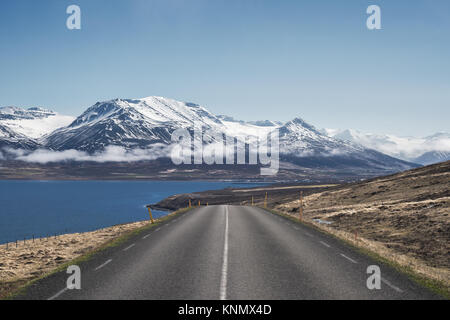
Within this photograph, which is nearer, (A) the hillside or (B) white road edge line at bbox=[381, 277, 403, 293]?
(B) white road edge line at bbox=[381, 277, 403, 293]

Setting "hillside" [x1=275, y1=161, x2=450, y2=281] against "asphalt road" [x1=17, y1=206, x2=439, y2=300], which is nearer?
"asphalt road" [x1=17, y1=206, x2=439, y2=300]

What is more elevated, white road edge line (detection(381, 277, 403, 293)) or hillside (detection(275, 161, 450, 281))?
white road edge line (detection(381, 277, 403, 293))

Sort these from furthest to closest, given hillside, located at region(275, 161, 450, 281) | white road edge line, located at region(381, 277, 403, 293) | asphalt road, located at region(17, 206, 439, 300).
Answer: hillside, located at region(275, 161, 450, 281) → white road edge line, located at region(381, 277, 403, 293) → asphalt road, located at region(17, 206, 439, 300)

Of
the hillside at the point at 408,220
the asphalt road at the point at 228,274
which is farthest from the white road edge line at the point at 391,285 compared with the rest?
the hillside at the point at 408,220

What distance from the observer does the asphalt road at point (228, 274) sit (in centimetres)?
913

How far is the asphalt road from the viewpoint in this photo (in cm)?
913

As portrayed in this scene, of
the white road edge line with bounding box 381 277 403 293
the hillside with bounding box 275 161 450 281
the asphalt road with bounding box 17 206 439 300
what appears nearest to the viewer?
the asphalt road with bounding box 17 206 439 300

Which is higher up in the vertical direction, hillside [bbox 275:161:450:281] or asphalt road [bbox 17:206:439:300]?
asphalt road [bbox 17:206:439:300]

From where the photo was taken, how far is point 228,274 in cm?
1096

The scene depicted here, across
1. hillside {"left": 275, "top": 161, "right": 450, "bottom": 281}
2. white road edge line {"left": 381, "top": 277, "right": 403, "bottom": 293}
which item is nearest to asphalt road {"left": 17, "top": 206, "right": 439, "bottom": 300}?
white road edge line {"left": 381, "top": 277, "right": 403, "bottom": 293}

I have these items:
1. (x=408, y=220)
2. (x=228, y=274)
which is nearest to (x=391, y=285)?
(x=228, y=274)

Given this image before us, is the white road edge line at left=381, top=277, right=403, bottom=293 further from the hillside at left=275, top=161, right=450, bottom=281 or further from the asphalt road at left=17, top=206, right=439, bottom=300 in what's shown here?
the hillside at left=275, top=161, right=450, bottom=281

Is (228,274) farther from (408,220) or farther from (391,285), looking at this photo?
(408,220)
